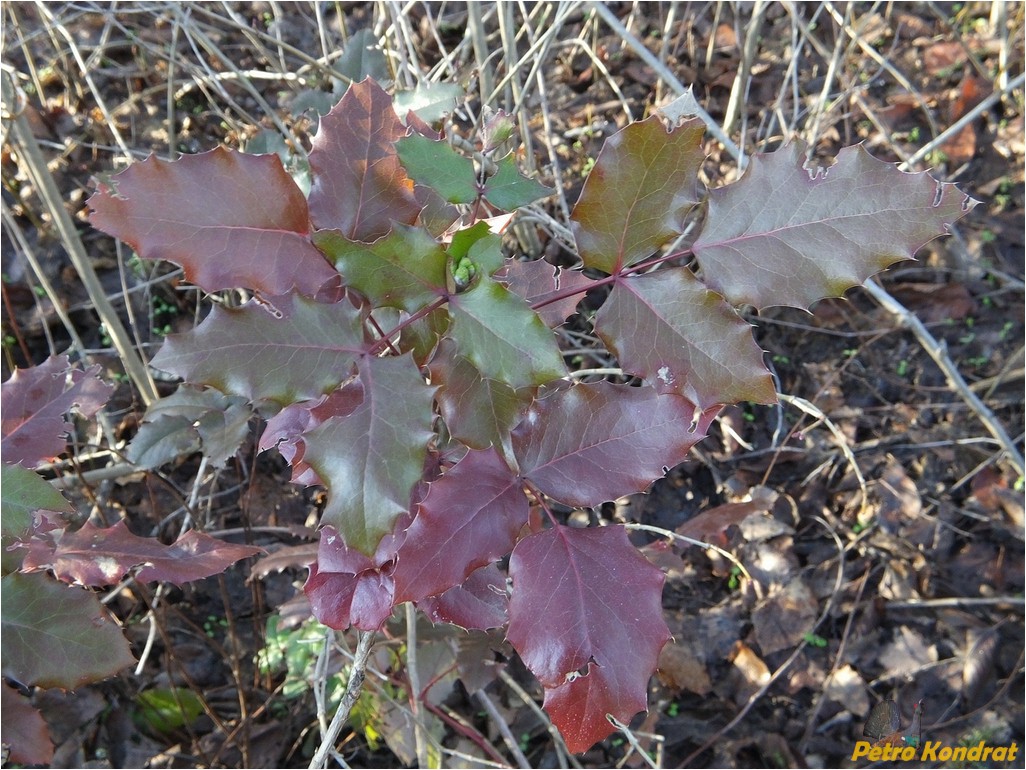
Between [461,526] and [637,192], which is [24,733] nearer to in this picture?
[461,526]

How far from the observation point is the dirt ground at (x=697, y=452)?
1.48 metres

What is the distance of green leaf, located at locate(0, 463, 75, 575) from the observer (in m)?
0.74

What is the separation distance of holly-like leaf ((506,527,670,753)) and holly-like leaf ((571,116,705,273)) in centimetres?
28

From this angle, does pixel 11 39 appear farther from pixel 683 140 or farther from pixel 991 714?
pixel 991 714

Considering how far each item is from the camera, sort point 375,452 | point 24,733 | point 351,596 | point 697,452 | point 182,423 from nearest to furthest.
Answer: point 375,452 → point 351,596 → point 24,733 → point 182,423 → point 697,452

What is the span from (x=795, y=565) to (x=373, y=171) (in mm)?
1490

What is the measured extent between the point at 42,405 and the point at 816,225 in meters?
1.00

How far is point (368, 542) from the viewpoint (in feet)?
1.72

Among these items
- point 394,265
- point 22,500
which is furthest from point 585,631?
point 22,500

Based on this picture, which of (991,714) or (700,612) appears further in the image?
(700,612)

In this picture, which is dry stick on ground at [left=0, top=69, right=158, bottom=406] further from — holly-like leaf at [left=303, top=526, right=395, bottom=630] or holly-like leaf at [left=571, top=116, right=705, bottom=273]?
holly-like leaf at [left=571, top=116, right=705, bottom=273]

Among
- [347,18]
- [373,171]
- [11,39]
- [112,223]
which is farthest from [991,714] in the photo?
[11,39]

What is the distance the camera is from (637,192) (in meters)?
0.61

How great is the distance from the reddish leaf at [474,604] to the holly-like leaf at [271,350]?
344 mm
